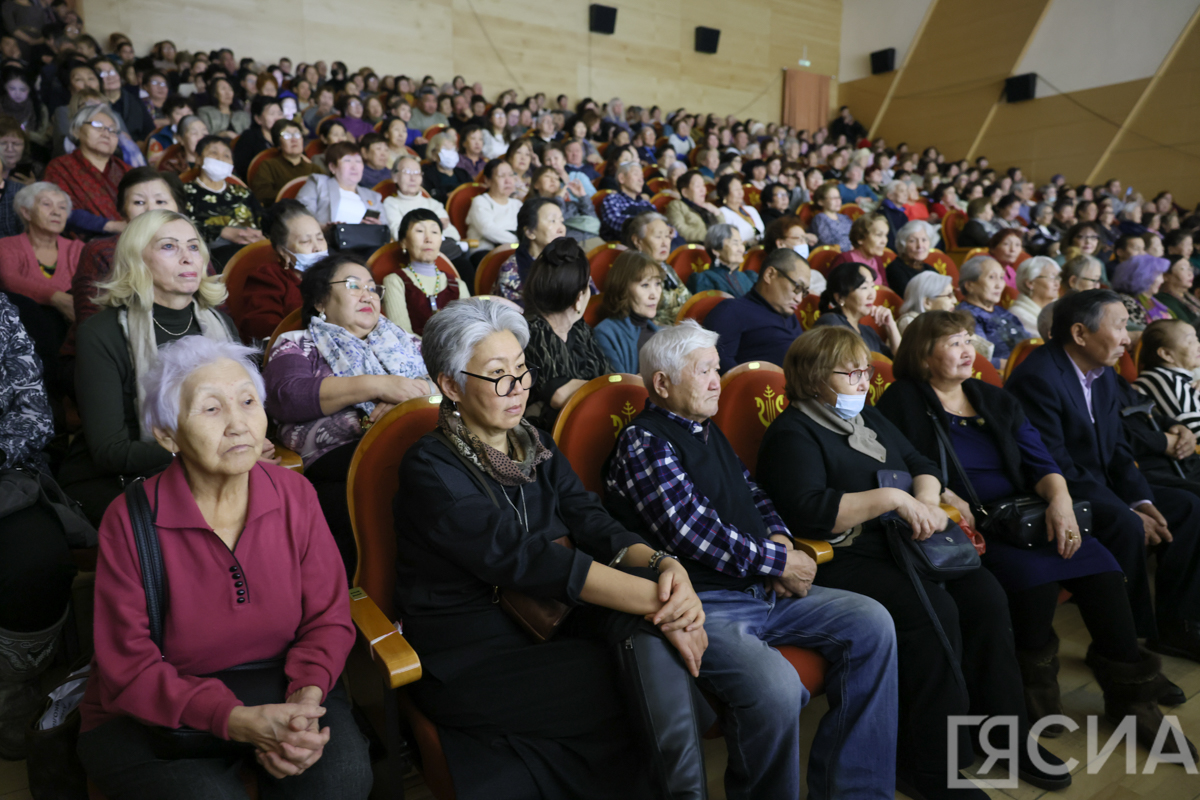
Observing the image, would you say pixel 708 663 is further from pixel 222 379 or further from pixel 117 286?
pixel 117 286

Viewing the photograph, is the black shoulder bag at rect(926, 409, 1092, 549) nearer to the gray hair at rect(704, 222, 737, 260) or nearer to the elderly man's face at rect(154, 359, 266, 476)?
the elderly man's face at rect(154, 359, 266, 476)

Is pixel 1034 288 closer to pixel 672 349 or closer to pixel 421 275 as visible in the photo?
pixel 672 349

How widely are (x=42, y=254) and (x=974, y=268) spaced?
371 centimetres

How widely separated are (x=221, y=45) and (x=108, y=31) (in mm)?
1008

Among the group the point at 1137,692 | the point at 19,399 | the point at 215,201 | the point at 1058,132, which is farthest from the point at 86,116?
the point at 1058,132

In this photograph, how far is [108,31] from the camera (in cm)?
694

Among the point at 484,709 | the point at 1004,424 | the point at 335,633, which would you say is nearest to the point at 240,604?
the point at 335,633

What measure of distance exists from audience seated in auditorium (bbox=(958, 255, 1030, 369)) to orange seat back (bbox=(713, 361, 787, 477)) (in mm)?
1726

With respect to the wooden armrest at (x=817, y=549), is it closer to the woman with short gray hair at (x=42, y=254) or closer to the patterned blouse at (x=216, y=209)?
the woman with short gray hair at (x=42, y=254)

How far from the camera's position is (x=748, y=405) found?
75.7 inches

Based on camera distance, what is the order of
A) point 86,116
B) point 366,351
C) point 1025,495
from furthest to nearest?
point 86,116, point 1025,495, point 366,351

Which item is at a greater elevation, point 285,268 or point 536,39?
point 536,39

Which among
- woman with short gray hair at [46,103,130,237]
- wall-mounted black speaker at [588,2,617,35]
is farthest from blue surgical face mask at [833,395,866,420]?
wall-mounted black speaker at [588,2,617,35]

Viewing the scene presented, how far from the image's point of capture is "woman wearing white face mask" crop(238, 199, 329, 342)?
2297 mm
